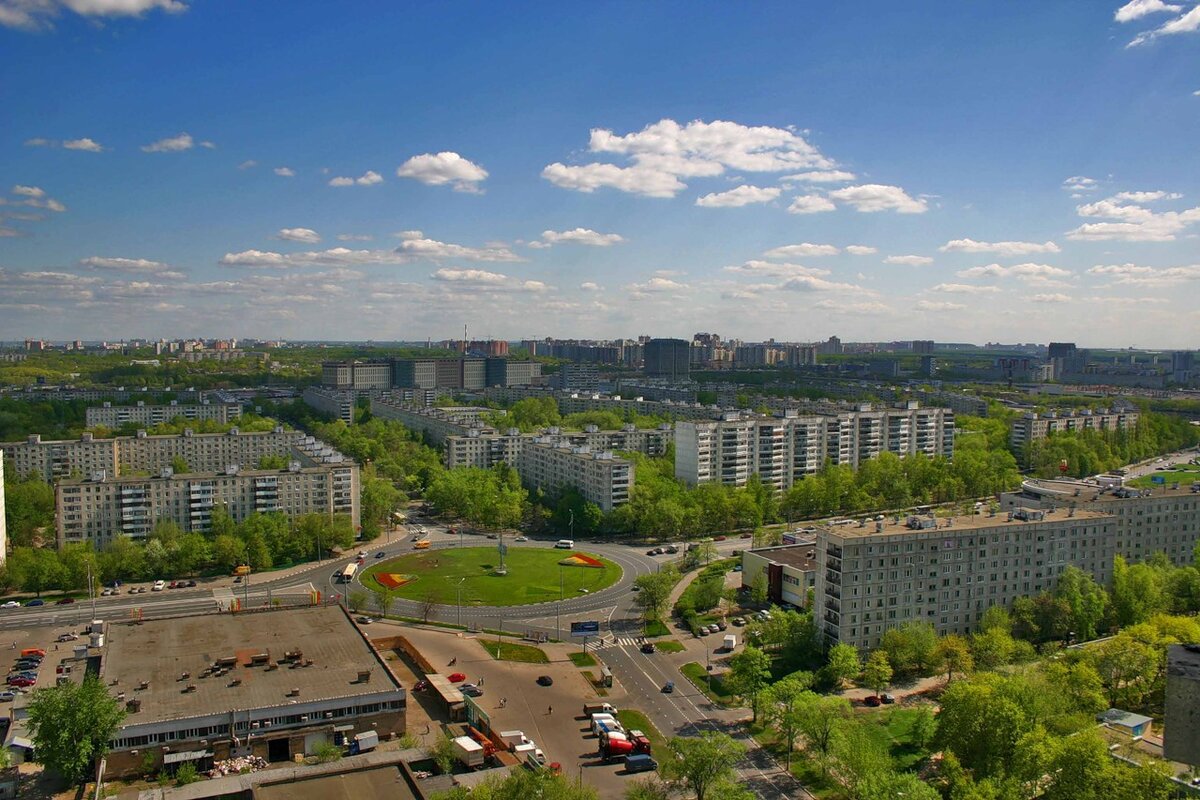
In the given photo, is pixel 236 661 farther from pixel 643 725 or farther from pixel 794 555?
pixel 794 555

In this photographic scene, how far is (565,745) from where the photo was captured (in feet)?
91.1

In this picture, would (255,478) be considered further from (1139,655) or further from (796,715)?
(1139,655)

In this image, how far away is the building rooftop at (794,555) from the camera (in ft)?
138

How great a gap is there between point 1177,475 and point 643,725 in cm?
6552

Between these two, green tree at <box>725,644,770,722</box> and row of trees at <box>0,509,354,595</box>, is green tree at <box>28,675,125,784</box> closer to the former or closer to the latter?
green tree at <box>725,644,770,722</box>

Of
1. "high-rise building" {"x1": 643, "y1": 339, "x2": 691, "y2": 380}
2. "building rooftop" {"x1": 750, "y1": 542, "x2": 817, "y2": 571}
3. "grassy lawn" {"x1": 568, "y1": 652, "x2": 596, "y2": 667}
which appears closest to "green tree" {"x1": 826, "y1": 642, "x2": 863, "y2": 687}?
"grassy lawn" {"x1": 568, "y1": 652, "x2": 596, "y2": 667}

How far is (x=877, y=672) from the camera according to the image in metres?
31.1

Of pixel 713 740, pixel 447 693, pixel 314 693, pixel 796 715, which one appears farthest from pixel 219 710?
pixel 796 715

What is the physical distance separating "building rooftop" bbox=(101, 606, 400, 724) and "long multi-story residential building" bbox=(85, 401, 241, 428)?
6353 cm

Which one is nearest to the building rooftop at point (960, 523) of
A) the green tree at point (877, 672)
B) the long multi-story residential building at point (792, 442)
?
the green tree at point (877, 672)

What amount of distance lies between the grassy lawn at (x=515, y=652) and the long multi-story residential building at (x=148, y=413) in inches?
2590

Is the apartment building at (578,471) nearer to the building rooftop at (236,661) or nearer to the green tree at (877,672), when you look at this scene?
the building rooftop at (236,661)

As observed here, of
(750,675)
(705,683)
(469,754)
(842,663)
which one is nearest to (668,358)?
(705,683)

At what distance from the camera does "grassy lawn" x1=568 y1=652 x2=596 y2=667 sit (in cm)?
3469
